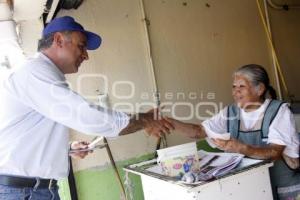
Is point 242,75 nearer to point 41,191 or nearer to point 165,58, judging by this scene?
point 165,58

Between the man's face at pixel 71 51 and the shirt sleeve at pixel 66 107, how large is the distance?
190 millimetres

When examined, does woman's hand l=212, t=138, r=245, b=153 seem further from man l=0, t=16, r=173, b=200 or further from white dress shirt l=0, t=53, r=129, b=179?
white dress shirt l=0, t=53, r=129, b=179

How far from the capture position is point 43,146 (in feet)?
4.92

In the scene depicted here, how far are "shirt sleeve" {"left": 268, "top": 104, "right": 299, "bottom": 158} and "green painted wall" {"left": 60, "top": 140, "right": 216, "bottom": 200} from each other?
3.80 feet

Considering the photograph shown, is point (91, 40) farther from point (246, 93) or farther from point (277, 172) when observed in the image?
point (277, 172)

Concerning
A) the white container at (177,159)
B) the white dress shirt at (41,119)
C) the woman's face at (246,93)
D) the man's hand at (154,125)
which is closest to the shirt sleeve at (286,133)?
the woman's face at (246,93)

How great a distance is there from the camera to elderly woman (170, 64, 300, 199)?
1.86m

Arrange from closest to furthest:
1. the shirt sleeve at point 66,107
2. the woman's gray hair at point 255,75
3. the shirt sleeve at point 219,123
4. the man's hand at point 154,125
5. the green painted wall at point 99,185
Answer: the shirt sleeve at point 66,107, the man's hand at point 154,125, the woman's gray hair at point 255,75, the shirt sleeve at point 219,123, the green painted wall at point 99,185

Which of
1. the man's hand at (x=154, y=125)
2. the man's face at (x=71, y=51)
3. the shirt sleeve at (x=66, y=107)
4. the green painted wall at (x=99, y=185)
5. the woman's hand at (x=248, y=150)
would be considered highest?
the man's face at (x=71, y=51)

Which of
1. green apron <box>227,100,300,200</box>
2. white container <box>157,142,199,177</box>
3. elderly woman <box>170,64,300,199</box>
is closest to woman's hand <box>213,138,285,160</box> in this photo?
elderly woman <box>170,64,300,199</box>

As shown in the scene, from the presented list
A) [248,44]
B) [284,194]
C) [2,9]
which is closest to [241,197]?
[284,194]

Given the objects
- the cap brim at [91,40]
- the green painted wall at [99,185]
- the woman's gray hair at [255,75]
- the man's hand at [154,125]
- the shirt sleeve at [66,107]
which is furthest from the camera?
the green painted wall at [99,185]

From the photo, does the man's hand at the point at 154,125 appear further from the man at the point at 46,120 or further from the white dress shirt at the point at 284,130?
the white dress shirt at the point at 284,130

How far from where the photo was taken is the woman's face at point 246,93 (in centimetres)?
210
